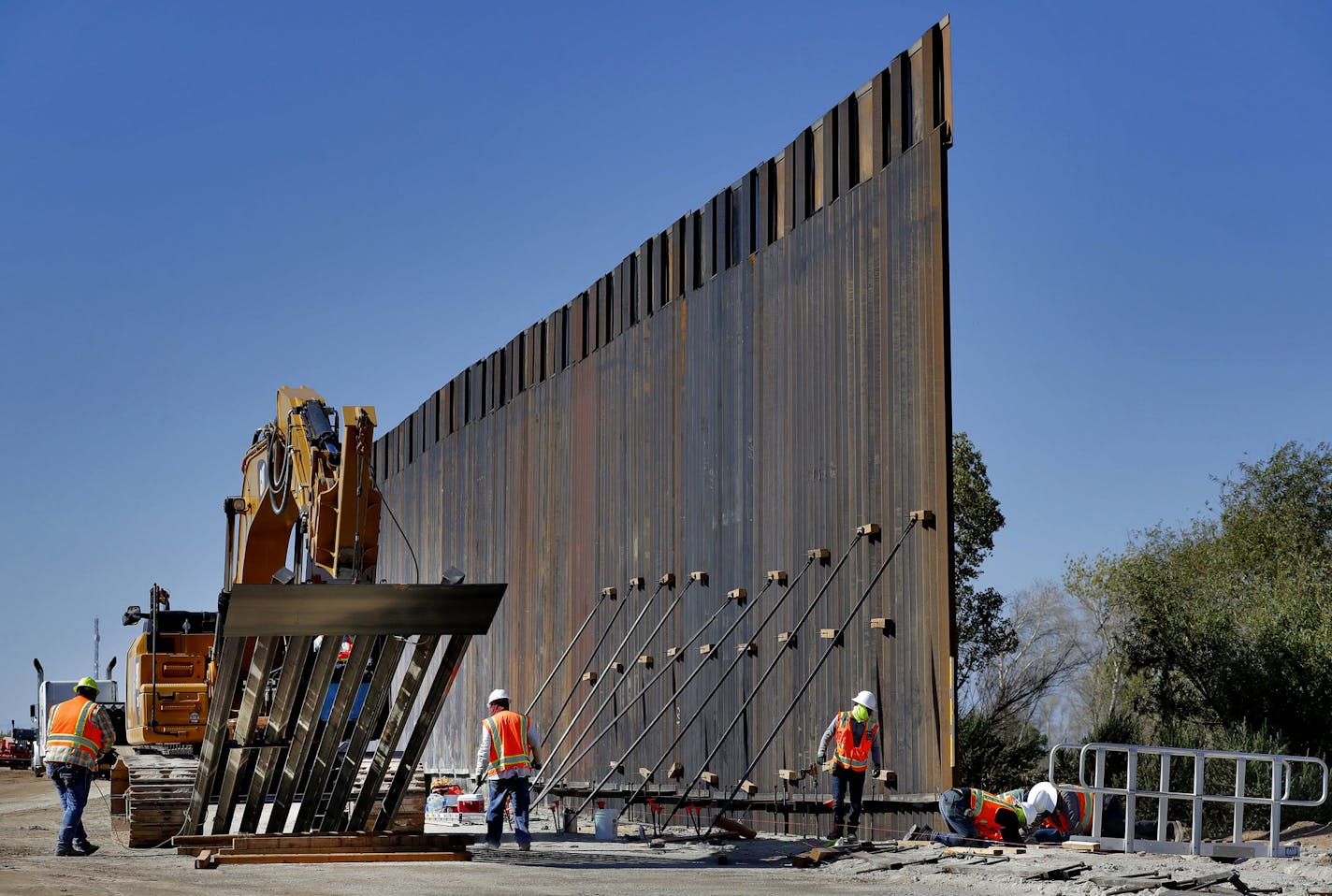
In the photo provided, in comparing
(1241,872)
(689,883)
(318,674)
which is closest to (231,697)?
(318,674)

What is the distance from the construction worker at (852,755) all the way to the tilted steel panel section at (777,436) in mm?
308

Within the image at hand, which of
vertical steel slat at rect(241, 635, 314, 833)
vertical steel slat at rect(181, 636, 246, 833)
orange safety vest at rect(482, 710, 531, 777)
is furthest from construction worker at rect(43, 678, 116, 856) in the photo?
orange safety vest at rect(482, 710, 531, 777)

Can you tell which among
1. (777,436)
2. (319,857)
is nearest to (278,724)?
(319,857)

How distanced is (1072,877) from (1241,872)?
1.96 metres

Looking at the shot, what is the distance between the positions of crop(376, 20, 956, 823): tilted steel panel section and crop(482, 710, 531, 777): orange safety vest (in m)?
4.11

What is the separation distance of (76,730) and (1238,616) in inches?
812

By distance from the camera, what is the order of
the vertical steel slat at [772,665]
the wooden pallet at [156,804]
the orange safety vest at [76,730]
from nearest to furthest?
the orange safety vest at [76,730] → the wooden pallet at [156,804] → the vertical steel slat at [772,665]

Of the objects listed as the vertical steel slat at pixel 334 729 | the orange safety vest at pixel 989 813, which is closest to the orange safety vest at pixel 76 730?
the vertical steel slat at pixel 334 729

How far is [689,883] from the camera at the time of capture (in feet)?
40.0

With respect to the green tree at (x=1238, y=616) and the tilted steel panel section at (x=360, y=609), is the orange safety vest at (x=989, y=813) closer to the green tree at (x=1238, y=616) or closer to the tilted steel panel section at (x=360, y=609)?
the tilted steel panel section at (x=360, y=609)

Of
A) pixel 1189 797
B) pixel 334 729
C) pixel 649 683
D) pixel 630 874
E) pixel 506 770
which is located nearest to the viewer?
pixel 630 874

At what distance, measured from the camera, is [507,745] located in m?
15.8

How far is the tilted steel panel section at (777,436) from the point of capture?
17.3 m

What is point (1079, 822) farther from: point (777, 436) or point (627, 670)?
point (627, 670)
